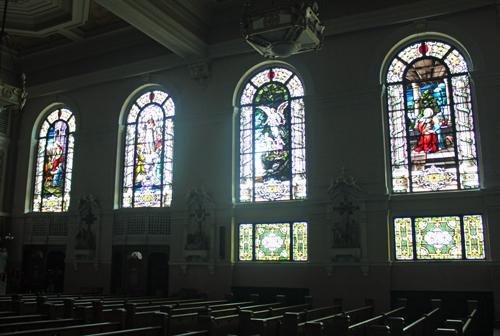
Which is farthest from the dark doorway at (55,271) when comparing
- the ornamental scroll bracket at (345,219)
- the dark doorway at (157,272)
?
the ornamental scroll bracket at (345,219)

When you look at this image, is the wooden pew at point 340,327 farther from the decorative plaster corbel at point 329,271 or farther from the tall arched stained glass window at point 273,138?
the tall arched stained glass window at point 273,138

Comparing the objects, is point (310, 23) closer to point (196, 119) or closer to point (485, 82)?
point (485, 82)

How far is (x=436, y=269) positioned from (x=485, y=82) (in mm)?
4166

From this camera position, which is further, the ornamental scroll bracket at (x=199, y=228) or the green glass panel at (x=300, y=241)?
the ornamental scroll bracket at (x=199, y=228)

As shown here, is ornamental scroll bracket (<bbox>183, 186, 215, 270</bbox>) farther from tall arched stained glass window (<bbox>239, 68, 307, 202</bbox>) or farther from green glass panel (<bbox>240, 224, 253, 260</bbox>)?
tall arched stained glass window (<bbox>239, 68, 307, 202</bbox>)

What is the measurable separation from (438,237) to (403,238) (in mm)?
722

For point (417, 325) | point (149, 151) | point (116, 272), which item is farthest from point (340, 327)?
point (149, 151)

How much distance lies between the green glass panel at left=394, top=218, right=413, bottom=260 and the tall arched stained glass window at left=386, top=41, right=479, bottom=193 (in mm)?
740

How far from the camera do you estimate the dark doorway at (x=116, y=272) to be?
43.9 ft

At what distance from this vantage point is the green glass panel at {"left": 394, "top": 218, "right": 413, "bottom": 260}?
10.3m

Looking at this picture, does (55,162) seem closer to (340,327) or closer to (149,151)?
(149,151)

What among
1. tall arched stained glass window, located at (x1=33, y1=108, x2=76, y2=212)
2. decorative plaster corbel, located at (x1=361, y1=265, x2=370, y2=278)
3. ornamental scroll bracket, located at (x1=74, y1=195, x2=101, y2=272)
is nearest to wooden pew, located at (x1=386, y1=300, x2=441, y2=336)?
decorative plaster corbel, located at (x1=361, y1=265, x2=370, y2=278)

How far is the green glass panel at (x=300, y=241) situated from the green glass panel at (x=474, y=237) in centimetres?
354

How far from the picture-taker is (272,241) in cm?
1169
